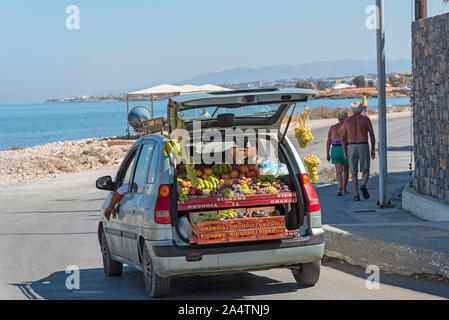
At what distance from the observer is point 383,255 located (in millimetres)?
10109

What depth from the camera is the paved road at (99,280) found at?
8.97 m

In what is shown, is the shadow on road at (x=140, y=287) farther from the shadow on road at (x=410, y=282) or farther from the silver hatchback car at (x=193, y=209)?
the shadow on road at (x=410, y=282)

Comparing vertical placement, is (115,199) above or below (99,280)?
above

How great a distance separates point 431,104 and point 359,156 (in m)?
2.43

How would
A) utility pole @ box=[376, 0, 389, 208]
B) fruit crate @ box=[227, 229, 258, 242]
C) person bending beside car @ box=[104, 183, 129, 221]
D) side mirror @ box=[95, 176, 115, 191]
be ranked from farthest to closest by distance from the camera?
utility pole @ box=[376, 0, 389, 208] → side mirror @ box=[95, 176, 115, 191] → person bending beside car @ box=[104, 183, 129, 221] → fruit crate @ box=[227, 229, 258, 242]

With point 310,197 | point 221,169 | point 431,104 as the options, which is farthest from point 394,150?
point 310,197

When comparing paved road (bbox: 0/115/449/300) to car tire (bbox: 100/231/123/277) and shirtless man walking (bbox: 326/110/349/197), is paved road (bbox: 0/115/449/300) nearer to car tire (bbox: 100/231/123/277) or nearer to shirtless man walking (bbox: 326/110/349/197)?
car tire (bbox: 100/231/123/277)

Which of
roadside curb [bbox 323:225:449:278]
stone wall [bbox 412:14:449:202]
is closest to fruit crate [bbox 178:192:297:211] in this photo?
roadside curb [bbox 323:225:449:278]

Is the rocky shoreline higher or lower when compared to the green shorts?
lower

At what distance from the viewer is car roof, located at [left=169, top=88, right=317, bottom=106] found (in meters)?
8.65

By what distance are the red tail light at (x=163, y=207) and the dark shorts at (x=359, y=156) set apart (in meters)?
8.57

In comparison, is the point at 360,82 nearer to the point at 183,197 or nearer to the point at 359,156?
the point at 359,156

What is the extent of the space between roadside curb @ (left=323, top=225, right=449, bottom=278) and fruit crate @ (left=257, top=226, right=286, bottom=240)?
1.85 m
